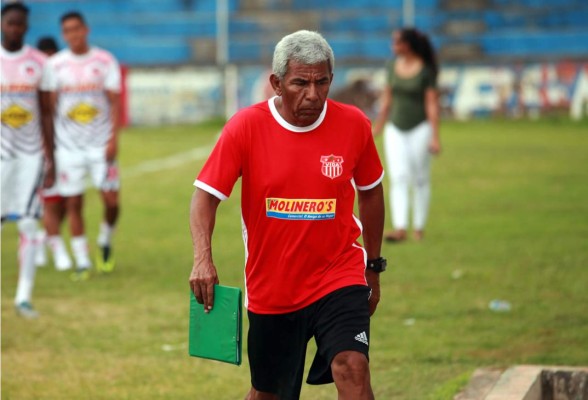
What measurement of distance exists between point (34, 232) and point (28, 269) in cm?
33

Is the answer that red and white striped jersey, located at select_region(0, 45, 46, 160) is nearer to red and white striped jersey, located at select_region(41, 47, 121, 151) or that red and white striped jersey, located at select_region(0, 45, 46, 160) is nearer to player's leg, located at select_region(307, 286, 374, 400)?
red and white striped jersey, located at select_region(41, 47, 121, 151)

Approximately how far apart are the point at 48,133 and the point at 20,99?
1.17 feet

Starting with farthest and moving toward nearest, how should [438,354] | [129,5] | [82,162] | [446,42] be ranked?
[129,5], [446,42], [82,162], [438,354]

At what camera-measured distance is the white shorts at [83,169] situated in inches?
491

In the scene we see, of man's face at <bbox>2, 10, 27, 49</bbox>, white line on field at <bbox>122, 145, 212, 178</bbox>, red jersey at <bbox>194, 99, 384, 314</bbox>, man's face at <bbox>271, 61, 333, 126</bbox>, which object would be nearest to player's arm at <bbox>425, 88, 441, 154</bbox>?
man's face at <bbox>2, 10, 27, 49</bbox>

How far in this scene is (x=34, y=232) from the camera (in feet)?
34.4

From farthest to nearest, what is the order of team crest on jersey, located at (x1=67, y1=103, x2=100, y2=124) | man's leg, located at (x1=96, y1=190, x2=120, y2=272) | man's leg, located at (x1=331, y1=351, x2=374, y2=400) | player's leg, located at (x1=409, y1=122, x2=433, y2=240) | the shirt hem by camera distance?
player's leg, located at (x1=409, y1=122, x2=433, y2=240) → man's leg, located at (x1=96, y1=190, x2=120, y2=272) → team crest on jersey, located at (x1=67, y1=103, x2=100, y2=124) → the shirt hem → man's leg, located at (x1=331, y1=351, x2=374, y2=400)

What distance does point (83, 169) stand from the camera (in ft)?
41.3

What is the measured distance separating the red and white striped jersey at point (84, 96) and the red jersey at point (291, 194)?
6.79 m

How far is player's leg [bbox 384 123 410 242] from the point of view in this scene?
14.4 meters

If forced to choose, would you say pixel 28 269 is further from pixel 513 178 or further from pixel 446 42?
pixel 446 42

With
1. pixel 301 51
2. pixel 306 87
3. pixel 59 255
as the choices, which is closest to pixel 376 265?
pixel 306 87

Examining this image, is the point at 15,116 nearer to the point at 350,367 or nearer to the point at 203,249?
the point at 203,249

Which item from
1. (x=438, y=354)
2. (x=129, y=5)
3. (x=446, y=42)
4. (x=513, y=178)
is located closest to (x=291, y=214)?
(x=438, y=354)
